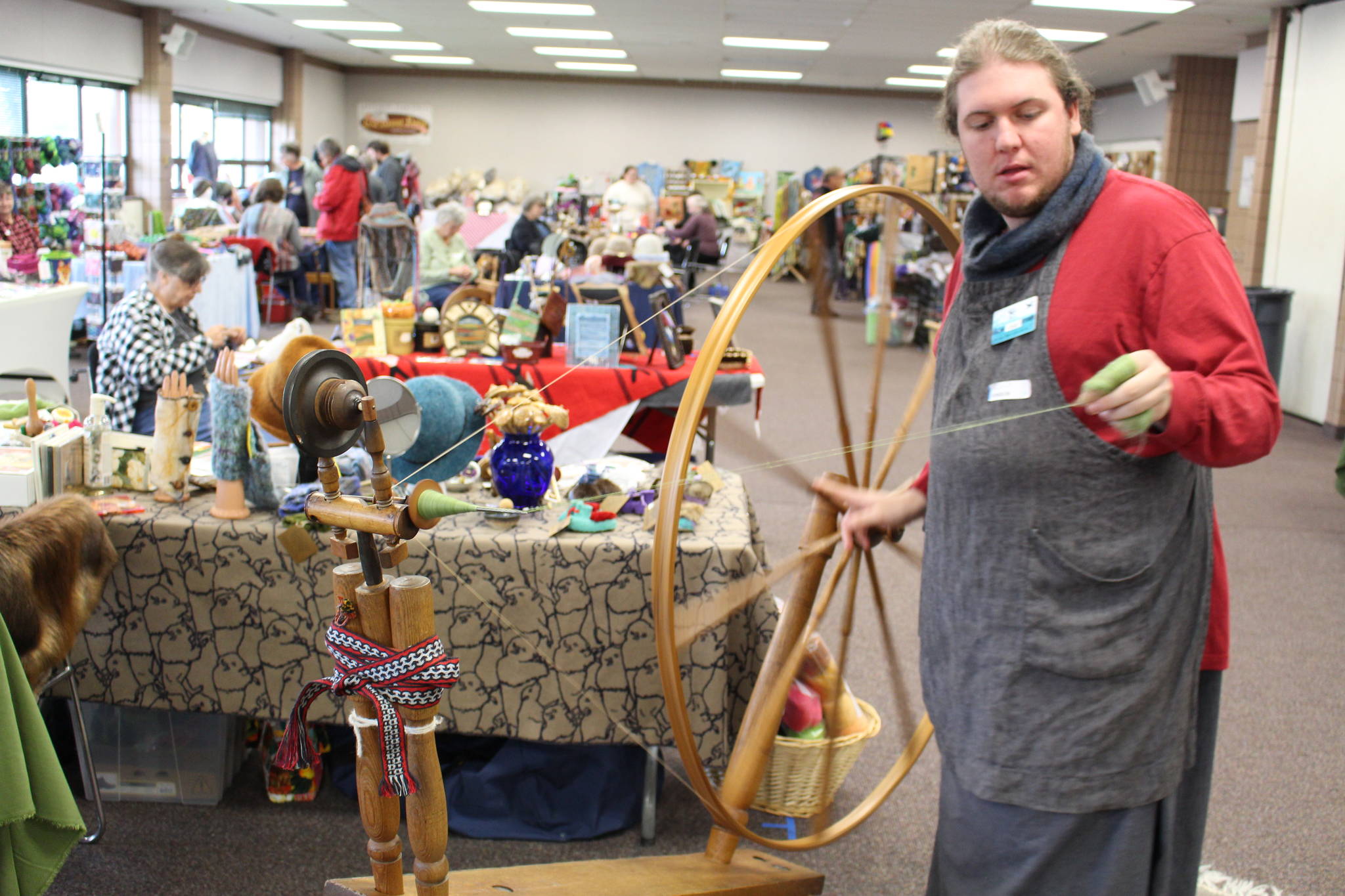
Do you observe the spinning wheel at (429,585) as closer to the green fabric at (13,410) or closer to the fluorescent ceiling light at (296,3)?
the green fabric at (13,410)

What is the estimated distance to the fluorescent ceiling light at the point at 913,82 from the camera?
15.3 meters

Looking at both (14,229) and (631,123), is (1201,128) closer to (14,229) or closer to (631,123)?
(631,123)

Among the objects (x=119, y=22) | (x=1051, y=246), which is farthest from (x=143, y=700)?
(x=119, y=22)

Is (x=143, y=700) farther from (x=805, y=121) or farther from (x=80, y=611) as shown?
(x=805, y=121)

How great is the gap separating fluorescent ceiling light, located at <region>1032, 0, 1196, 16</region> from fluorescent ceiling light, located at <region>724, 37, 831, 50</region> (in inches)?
139

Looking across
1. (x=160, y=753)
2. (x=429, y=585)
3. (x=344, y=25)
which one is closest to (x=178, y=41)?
(x=344, y=25)

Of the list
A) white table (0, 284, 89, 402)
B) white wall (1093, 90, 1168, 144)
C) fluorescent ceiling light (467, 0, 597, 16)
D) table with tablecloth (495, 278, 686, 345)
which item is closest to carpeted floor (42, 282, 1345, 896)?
table with tablecloth (495, 278, 686, 345)

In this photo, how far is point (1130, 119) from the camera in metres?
14.4

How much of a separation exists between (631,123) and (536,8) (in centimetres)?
766

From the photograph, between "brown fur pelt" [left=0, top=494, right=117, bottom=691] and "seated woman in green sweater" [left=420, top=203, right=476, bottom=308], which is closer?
"brown fur pelt" [left=0, top=494, right=117, bottom=691]

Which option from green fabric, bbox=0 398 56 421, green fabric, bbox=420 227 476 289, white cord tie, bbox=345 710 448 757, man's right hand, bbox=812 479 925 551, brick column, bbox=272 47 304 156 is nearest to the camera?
white cord tie, bbox=345 710 448 757

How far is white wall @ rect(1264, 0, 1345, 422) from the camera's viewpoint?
696cm

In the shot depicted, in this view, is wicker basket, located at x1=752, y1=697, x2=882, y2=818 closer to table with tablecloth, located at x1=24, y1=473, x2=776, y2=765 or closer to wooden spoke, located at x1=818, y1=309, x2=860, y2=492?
table with tablecloth, located at x1=24, y1=473, x2=776, y2=765

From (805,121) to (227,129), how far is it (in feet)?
28.4
